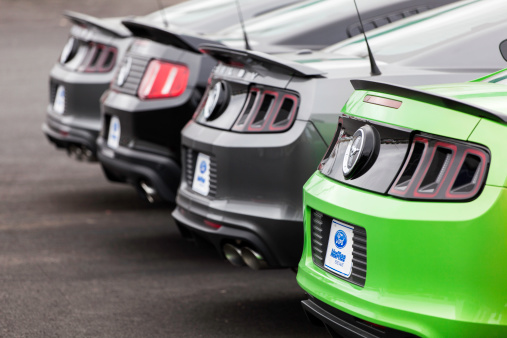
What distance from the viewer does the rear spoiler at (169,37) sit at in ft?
20.8

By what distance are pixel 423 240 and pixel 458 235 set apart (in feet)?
0.44

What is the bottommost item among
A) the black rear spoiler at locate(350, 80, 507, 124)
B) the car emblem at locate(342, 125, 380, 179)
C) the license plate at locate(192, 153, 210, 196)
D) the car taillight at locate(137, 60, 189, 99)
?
the license plate at locate(192, 153, 210, 196)

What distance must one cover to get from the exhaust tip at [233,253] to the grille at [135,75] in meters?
2.05

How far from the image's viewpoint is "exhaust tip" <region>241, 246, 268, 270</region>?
485cm

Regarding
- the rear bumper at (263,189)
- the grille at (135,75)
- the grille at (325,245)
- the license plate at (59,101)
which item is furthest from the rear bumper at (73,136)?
the grille at (325,245)

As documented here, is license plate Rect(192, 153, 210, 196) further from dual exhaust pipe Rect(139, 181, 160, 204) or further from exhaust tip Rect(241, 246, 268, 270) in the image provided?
dual exhaust pipe Rect(139, 181, 160, 204)

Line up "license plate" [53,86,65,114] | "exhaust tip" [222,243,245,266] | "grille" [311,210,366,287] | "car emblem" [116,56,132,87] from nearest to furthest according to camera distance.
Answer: "grille" [311,210,366,287] → "exhaust tip" [222,243,245,266] → "car emblem" [116,56,132,87] → "license plate" [53,86,65,114]

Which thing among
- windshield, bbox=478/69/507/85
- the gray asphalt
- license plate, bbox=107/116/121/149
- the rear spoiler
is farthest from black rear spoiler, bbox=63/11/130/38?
windshield, bbox=478/69/507/85

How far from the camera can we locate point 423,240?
3.19m

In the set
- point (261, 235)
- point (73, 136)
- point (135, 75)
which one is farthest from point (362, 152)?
point (73, 136)

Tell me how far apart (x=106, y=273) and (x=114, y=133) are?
1.17m

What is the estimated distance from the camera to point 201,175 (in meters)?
5.23

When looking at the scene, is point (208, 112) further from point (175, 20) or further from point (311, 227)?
point (175, 20)

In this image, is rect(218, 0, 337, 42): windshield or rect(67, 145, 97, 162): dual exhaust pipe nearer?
rect(218, 0, 337, 42): windshield
